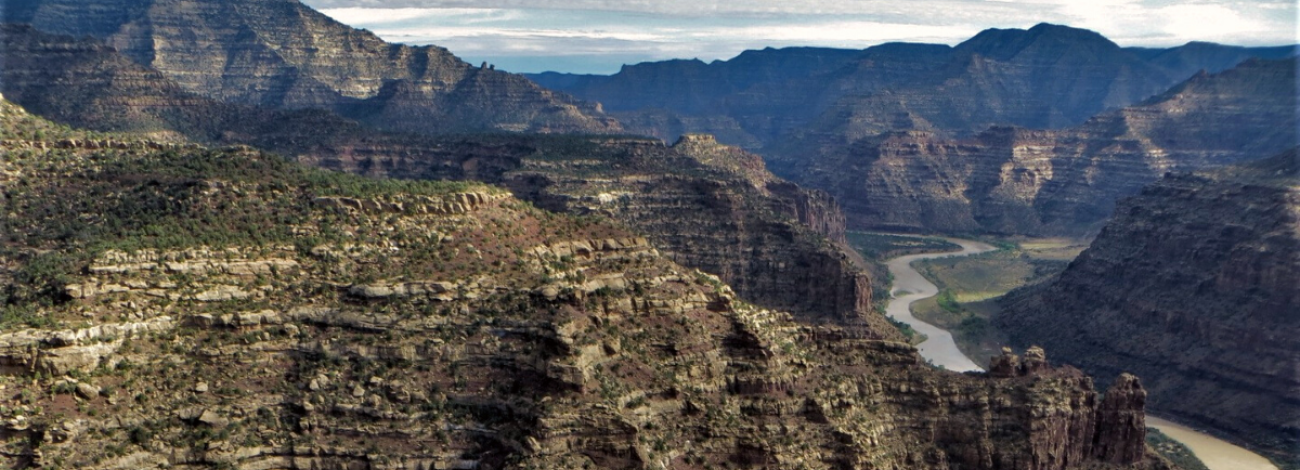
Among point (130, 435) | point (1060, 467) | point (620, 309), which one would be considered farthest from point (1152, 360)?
point (130, 435)

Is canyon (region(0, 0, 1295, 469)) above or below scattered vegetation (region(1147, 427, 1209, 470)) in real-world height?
above

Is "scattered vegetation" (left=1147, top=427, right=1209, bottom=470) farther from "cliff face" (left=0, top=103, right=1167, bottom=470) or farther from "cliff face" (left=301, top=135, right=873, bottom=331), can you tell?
"cliff face" (left=301, top=135, right=873, bottom=331)

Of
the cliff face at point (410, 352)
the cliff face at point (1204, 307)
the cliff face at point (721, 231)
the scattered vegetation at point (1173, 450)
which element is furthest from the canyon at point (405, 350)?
the cliff face at point (721, 231)

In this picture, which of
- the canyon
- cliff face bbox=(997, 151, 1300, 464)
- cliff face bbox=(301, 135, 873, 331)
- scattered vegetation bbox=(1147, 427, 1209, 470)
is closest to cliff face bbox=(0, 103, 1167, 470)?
the canyon

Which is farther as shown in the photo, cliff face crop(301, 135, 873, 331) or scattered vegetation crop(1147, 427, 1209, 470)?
cliff face crop(301, 135, 873, 331)

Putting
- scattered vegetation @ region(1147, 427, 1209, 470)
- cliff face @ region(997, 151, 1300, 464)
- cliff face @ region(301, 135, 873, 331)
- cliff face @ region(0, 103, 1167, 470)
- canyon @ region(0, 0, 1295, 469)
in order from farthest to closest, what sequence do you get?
cliff face @ region(301, 135, 873, 331), cliff face @ region(997, 151, 1300, 464), scattered vegetation @ region(1147, 427, 1209, 470), canyon @ region(0, 0, 1295, 469), cliff face @ region(0, 103, 1167, 470)
